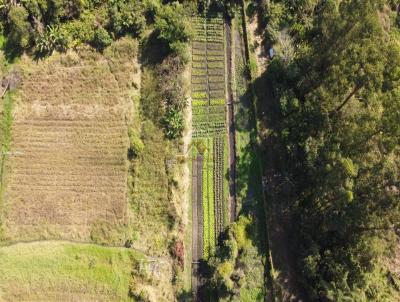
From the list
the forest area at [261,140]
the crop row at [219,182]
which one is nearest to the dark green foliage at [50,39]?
the forest area at [261,140]

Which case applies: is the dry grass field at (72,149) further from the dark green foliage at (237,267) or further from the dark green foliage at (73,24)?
the dark green foliage at (237,267)

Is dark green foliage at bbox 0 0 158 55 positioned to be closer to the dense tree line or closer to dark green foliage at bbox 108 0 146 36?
dark green foliage at bbox 108 0 146 36

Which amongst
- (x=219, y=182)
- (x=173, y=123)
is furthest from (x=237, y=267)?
(x=173, y=123)

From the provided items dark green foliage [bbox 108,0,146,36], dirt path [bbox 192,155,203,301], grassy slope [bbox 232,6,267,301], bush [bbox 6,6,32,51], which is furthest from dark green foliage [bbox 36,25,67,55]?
dirt path [bbox 192,155,203,301]

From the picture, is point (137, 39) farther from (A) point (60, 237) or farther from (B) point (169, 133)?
(A) point (60, 237)

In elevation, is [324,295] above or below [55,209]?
below

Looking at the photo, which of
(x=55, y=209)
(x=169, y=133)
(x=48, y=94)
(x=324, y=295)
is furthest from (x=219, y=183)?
(x=48, y=94)
